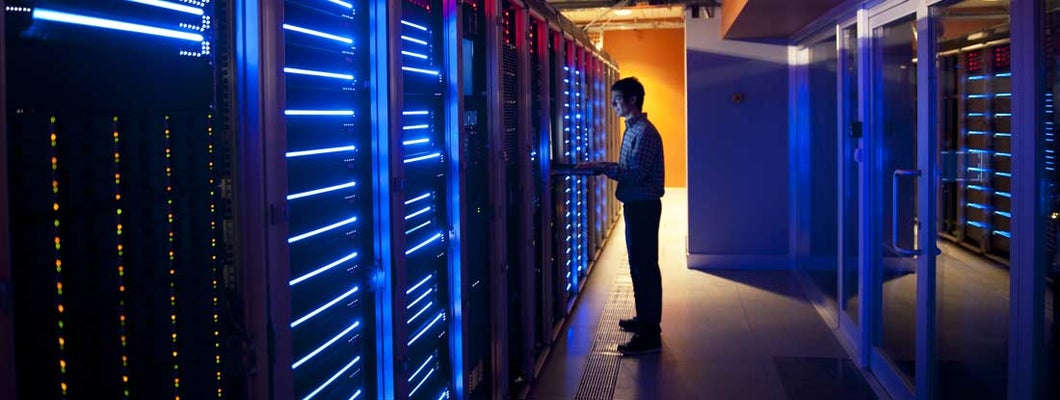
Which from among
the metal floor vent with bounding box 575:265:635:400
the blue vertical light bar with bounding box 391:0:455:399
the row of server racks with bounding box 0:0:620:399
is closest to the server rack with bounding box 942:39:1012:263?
the metal floor vent with bounding box 575:265:635:400

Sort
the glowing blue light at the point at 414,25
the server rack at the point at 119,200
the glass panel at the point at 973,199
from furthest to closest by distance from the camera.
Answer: the glass panel at the point at 973,199, the glowing blue light at the point at 414,25, the server rack at the point at 119,200

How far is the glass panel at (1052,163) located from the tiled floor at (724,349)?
1819 mm

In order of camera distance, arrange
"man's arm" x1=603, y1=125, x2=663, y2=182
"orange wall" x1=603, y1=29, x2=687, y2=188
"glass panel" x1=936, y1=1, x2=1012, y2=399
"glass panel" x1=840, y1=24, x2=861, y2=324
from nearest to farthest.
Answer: "glass panel" x1=936, y1=1, x2=1012, y2=399, "man's arm" x1=603, y1=125, x2=663, y2=182, "glass panel" x1=840, y1=24, x2=861, y2=324, "orange wall" x1=603, y1=29, x2=687, y2=188

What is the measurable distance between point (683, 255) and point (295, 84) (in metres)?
7.17

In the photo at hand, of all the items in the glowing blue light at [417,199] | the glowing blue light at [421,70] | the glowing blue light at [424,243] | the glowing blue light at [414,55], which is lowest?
the glowing blue light at [424,243]

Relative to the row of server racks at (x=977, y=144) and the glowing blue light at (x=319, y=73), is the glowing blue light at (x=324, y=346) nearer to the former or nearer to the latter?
the glowing blue light at (x=319, y=73)

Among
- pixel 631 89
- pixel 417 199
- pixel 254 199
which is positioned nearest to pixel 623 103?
pixel 631 89

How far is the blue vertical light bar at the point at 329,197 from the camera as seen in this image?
6.33 feet

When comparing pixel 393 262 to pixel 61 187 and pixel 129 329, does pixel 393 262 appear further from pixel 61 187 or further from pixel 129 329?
pixel 61 187

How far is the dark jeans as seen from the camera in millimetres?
4828

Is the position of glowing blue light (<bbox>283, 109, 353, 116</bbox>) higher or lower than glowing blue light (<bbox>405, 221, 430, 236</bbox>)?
higher

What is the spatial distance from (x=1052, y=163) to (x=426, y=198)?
6.31 feet

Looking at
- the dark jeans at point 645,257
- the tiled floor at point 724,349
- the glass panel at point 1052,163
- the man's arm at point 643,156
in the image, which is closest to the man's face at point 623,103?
the man's arm at point 643,156

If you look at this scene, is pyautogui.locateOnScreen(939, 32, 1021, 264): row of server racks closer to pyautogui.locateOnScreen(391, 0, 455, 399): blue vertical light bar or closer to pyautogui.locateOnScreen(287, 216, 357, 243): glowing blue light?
pyautogui.locateOnScreen(391, 0, 455, 399): blue vertical light bar
